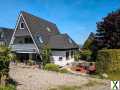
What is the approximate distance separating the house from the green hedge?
12.2m

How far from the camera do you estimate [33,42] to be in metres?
46.9

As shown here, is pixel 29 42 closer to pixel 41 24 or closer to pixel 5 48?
pixel 41 24

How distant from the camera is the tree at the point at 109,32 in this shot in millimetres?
44375

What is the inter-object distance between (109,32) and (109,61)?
383 inches

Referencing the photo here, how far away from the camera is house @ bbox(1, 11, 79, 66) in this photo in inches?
1850

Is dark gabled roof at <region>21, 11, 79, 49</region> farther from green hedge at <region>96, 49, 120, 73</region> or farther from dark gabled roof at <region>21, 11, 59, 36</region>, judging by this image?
green hedge at <region>96, 49, 120, 73</region>

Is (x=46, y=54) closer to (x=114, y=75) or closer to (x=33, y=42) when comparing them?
(x=33, y=42)

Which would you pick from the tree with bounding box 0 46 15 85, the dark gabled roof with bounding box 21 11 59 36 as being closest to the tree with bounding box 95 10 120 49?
the dark gabled roof with bounding box 21 11 59 36

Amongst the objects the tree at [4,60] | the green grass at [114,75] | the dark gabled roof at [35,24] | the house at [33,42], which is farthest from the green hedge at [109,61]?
the tree at [4,60]

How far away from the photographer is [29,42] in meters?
48.2

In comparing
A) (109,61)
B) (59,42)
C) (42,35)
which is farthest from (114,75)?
(42,35)

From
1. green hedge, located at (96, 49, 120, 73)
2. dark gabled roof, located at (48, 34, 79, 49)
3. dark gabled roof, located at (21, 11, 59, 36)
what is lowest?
green hedge, located at (96, 49, 120, 73)

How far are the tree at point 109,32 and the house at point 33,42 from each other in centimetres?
692

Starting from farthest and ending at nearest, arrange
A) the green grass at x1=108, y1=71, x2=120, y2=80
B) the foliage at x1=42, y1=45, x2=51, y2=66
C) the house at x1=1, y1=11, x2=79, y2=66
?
the house at x1=1, y1=11, x2=79, y2=66 → the foliage at x1=42, y1=45, x2=51, y2=66 → the green grass at x1=108, y1=71, x2=120, y2=80
